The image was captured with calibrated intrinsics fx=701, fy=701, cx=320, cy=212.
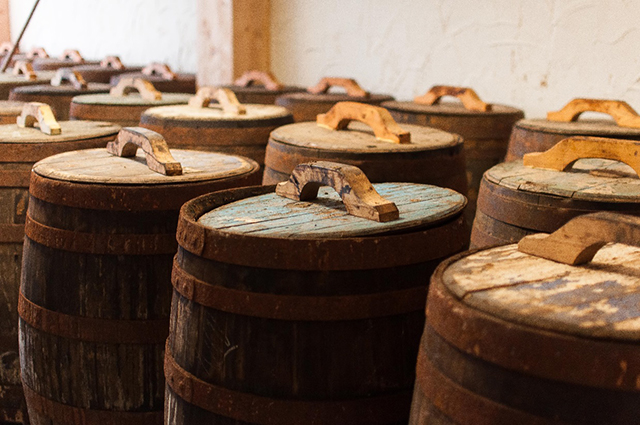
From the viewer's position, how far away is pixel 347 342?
5.14 ft

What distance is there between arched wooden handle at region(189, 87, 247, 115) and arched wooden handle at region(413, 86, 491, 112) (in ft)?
3.36

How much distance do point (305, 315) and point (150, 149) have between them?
1.03 m

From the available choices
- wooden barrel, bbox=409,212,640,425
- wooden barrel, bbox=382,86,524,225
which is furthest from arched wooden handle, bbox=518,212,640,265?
wooden barrel, bbox=382,86,524,225

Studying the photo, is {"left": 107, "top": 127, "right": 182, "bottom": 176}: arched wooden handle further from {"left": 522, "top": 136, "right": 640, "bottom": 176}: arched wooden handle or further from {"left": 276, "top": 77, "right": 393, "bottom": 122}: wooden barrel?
{"left": 276, "top": 77, "right": 393, "bottom": 122}: wooden barrel

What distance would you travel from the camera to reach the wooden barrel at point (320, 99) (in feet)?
13.2

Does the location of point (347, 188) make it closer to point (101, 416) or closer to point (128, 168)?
point (128, 168)

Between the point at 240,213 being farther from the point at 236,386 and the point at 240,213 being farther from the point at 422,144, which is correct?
the point at 422,144

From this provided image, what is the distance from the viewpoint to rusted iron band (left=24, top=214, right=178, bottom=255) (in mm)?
2078

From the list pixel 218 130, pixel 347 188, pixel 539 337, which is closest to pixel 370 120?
pixel 218 130

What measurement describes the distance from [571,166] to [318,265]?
1181mm

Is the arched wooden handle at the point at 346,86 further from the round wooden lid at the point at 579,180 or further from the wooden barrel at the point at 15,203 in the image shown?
the round wooden lid at the point at 579,180

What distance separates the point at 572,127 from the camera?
2.86 meters

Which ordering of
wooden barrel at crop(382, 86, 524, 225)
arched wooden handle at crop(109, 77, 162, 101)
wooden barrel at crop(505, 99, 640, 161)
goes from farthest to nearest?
arched wooden handle at crop(109, 77, 162, 101)
wooden barrel at crop(382, 86, 524, 225)
wooden barrel at crop(505, 99, 640, 161)

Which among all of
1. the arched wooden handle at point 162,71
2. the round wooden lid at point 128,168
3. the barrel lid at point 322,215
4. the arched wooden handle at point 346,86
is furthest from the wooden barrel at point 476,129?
the arched wooden handle at point 162,71
